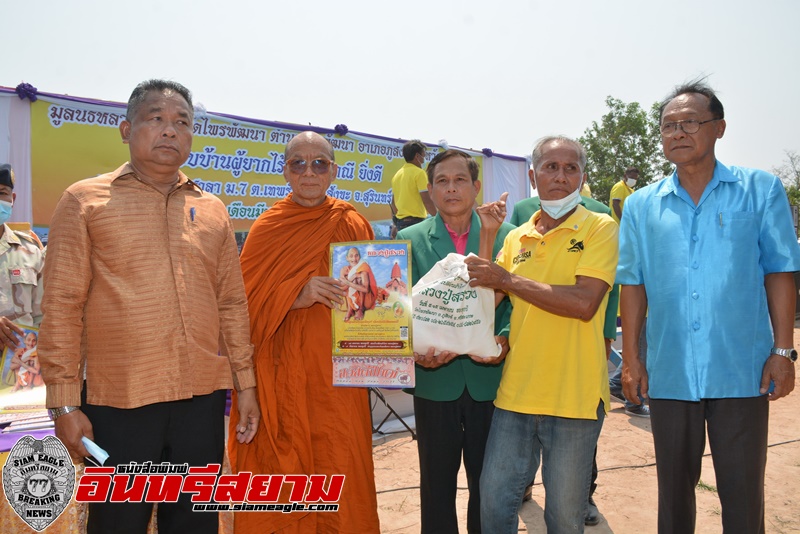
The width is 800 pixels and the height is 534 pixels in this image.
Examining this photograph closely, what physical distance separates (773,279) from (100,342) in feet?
9.50

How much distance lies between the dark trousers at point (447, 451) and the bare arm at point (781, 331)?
1.27 meters

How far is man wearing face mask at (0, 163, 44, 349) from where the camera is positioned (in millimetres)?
3916

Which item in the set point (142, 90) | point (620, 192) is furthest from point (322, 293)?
point (620, 192)

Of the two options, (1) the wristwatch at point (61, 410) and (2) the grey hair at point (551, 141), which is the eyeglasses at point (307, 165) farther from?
(1) the wristwatch at point (61, 410)

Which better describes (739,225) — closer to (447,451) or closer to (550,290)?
(550,290)

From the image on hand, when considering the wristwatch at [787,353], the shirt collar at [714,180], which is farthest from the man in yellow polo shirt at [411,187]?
the wristwatch at [787,353]

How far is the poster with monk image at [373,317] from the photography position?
8.57ft

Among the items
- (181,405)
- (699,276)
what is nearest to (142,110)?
(181,405)

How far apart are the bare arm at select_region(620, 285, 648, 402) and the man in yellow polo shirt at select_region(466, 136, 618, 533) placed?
0.50 ft

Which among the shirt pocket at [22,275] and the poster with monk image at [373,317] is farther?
the shirt pocket at [22,275]

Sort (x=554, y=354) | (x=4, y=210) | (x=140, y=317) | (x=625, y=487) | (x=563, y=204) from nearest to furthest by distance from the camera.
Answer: (x=140, y=317) < (x=554, y=354) < (x=563, y=204) < (x=4, y=210) < (x=625, y=487)

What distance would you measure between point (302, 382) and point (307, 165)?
3.99 feet

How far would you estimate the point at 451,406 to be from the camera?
285 cm

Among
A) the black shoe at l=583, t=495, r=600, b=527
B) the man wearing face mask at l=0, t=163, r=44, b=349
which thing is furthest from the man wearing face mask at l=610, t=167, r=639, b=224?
the man wearing face mask at l=0, t=163, r=44, b=349
